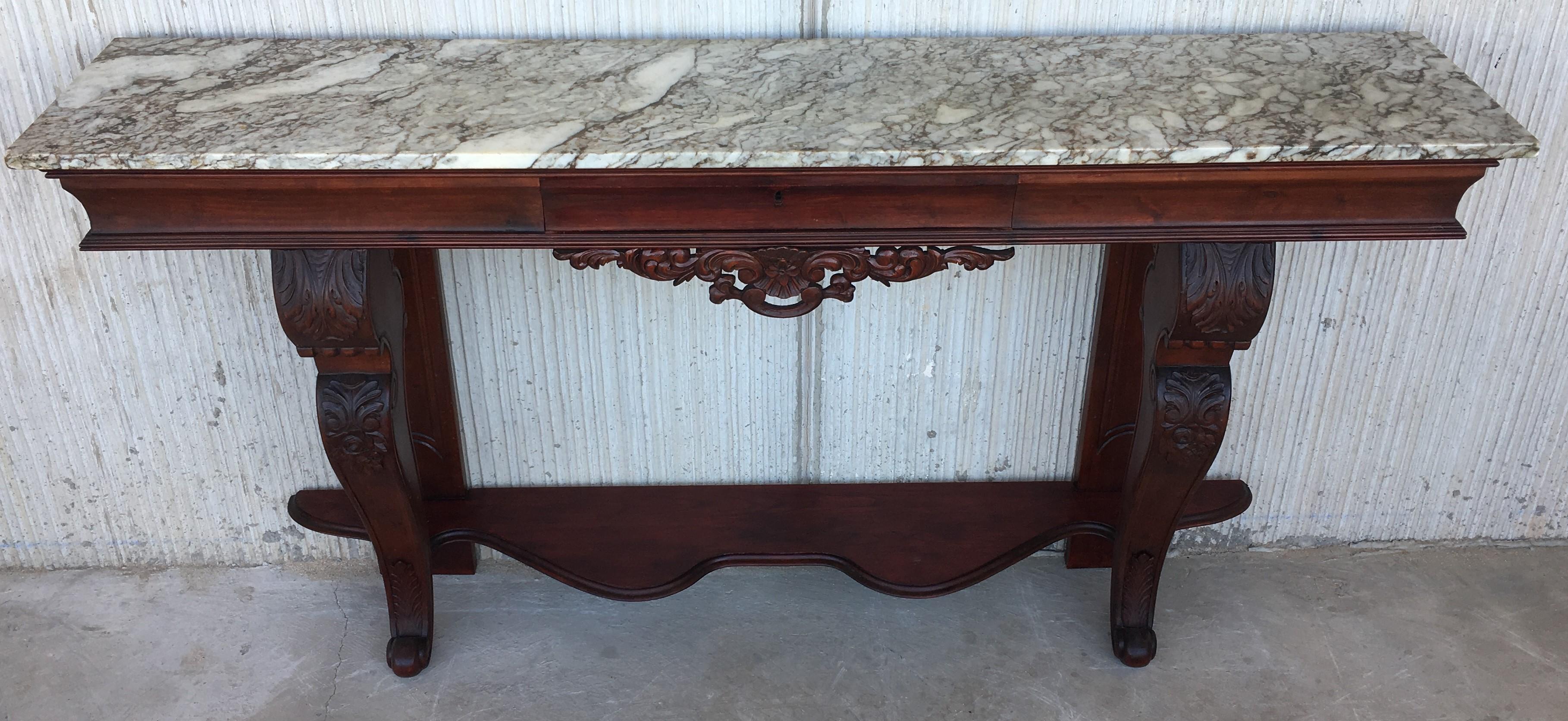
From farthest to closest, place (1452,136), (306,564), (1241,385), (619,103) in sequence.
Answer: (306,564), (1241,385), (619,103), (1452,136)

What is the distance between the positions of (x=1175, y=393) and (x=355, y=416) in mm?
1266

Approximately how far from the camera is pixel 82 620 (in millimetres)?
2254

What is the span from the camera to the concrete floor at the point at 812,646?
6.80 feet

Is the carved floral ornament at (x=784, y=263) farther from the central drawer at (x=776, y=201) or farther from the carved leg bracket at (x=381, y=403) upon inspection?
the carved leg bracket at (x=381, y=403)

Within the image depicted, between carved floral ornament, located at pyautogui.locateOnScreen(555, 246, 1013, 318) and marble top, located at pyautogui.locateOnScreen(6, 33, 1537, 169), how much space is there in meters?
0.15

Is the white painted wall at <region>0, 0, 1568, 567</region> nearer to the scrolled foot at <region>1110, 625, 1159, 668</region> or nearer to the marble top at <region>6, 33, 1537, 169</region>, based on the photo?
the marble top at <region>6, 33, 1537, 169</region>

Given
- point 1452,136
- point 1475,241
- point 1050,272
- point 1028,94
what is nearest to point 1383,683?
point 1475,241

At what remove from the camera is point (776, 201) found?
1.50m

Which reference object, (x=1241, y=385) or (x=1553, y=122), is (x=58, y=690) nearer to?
(x=1241, y=385)

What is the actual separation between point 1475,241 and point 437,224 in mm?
1792

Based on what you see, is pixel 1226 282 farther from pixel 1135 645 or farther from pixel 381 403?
pixel 381 403

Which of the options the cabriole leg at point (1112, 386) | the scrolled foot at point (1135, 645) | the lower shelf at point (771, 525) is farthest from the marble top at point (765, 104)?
the scrolled foot at point (1135, 645)

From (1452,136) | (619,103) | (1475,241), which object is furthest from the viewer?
(1475,241)

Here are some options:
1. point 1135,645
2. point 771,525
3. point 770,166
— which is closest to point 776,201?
point 770,166
